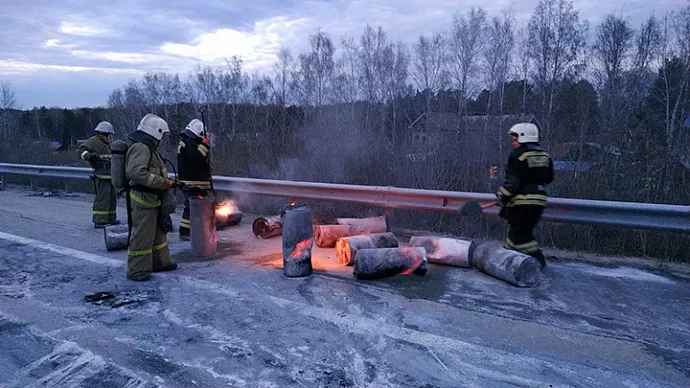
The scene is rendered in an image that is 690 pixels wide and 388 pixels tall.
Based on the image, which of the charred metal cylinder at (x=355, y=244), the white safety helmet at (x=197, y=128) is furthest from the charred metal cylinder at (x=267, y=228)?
the white safety helmet at (x=197, y=128)

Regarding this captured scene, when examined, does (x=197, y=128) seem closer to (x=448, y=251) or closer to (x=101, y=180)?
(x=101, y=180)

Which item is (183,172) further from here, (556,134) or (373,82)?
(373,82)

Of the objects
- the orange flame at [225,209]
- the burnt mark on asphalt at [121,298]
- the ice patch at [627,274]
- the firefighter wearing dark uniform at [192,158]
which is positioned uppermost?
the firefighter wearing dark uniform at [192,158]

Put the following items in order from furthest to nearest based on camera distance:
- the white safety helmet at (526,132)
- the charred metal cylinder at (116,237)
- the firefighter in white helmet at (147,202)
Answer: the charred metal cylinder at (116,237), the white safety helmet at (526,132), the firefighter in white helmet at (147,202)

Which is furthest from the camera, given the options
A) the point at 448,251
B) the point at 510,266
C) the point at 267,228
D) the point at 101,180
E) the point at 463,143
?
the point at 463,143

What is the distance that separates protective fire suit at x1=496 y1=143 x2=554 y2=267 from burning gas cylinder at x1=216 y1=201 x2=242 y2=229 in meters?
4.44

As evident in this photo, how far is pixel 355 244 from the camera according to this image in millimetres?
5500

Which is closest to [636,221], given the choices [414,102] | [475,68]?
[414,102]

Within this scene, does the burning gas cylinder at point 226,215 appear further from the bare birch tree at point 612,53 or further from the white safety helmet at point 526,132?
the bare birch tree at point 612,53

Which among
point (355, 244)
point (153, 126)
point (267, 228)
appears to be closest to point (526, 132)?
point (355, 244)

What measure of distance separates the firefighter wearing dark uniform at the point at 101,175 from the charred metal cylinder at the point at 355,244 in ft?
14.0

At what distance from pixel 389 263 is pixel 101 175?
566 cm

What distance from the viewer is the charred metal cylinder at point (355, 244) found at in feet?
17.8

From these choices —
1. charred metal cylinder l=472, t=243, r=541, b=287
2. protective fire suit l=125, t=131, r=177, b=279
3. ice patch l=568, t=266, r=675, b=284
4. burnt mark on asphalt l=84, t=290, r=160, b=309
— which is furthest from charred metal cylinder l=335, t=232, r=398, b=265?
ice patch l=568, t=266, r=675, b=284
